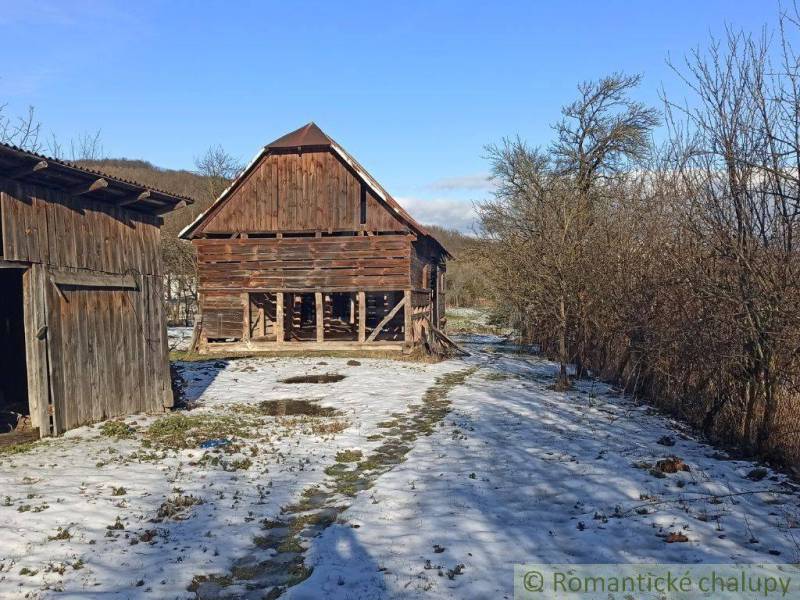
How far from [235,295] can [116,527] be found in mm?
17254

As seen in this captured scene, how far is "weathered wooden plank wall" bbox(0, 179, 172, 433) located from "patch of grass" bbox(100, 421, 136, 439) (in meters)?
0.32

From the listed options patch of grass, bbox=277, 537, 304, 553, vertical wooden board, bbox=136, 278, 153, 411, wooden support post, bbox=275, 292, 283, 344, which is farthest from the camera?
wooden support post, bbox=275, 292, 283, 344

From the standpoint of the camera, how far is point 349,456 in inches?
350

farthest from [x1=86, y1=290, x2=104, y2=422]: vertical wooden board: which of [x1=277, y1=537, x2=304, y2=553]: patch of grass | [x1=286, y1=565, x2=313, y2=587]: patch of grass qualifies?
[x1=286, y1=565, x2=313, y2=587]: patch of grass

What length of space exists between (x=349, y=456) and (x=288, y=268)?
1392cm

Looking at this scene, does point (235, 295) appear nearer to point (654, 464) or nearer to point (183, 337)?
point (183, 337)

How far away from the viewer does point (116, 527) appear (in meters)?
5.85

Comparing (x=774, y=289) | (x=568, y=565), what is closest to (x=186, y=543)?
(x=568, y=565)

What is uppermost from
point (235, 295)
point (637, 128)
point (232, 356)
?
point (637, 128)

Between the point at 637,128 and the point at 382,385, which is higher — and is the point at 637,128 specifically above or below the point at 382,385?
above

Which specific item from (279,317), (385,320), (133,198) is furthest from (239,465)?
(279,317)

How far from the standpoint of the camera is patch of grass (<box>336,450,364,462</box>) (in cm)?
876

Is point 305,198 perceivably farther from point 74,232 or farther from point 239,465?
point 239,465

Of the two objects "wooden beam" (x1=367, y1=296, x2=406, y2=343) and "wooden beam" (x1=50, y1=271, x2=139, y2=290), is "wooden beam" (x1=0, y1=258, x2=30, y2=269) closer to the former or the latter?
"wooden beam" (x1=50, y1=271, x2=139, y2=290)
